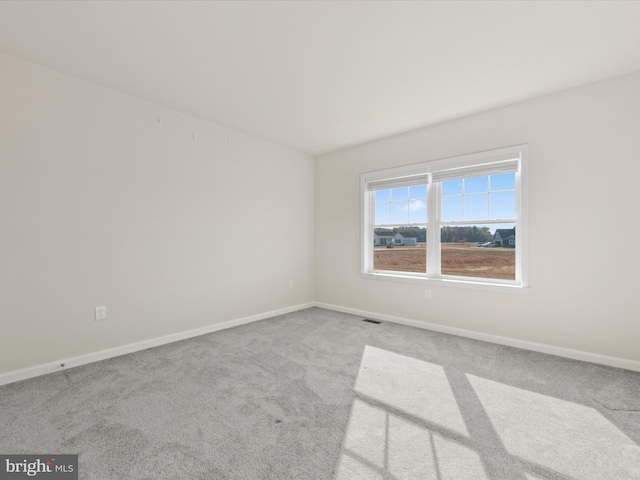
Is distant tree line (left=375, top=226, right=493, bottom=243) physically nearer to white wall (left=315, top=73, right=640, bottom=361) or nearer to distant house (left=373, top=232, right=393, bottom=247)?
distant house (left=373, top=232, right=393, bottom=247)

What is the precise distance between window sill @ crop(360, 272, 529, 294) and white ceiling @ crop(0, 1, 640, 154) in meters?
1.90

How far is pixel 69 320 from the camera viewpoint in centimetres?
256

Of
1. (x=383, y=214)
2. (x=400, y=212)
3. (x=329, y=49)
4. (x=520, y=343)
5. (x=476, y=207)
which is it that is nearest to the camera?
(x=329, y=49)

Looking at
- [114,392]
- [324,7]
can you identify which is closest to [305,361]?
[114,392]

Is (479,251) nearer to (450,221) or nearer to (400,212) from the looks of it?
(450,221)

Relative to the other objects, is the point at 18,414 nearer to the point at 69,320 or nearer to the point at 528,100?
the point at 69,320

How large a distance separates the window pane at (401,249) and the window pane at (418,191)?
416mm

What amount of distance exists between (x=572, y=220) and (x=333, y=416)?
9.05ft

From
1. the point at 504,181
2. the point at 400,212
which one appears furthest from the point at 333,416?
the point at 504,181

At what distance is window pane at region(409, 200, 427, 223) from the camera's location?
382 cm

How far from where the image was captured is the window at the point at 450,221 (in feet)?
10.4

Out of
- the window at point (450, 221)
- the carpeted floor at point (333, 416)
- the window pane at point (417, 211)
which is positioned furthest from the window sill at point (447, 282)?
the window pane at point (417, 211)

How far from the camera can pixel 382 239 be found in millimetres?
4305

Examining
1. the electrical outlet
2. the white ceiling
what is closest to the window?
the white ceiling
